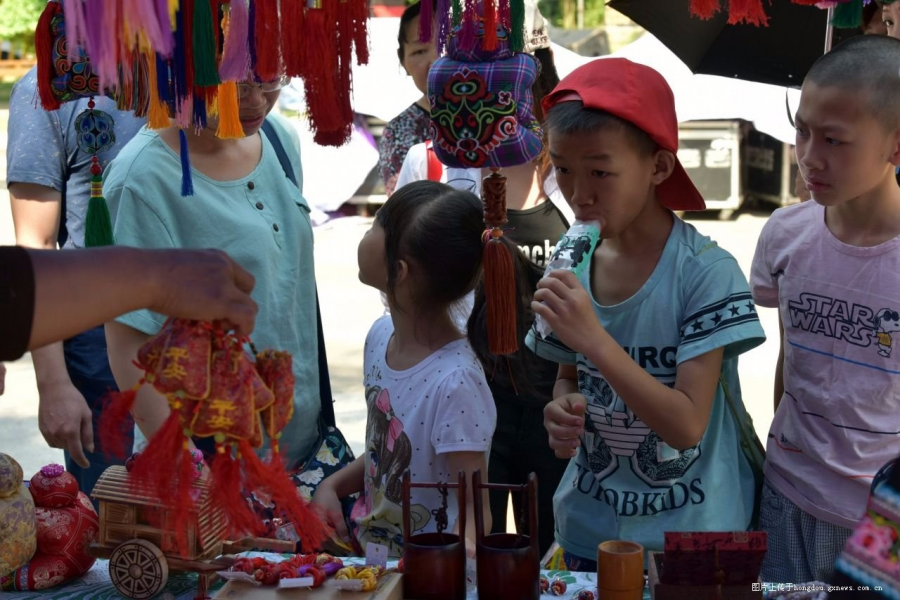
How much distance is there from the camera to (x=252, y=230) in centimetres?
189

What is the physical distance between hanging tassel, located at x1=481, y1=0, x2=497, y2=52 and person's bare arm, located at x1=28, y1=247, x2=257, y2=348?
0.55 m

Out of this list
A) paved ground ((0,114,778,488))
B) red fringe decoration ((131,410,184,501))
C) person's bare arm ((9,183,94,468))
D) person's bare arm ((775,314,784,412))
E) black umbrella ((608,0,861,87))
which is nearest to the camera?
red fringe decoration ((131,410,184,501))

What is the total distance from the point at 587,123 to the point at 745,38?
41.4 inches

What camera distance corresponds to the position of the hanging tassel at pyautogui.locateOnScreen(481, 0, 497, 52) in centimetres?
146

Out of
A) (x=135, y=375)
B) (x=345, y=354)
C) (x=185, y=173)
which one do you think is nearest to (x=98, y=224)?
(x=185, y=173)

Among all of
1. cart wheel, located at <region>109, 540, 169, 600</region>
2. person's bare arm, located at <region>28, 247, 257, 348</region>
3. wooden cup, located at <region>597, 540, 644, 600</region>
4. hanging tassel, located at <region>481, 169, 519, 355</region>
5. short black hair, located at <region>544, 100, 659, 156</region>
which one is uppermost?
short black hair, located at <region>544, 100, 659, 156</region>

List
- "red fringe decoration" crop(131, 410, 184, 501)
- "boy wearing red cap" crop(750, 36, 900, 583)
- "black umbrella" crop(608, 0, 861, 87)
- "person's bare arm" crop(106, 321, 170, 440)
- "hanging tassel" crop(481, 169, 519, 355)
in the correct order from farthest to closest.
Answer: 1. "black umbrella" crop(608, 0, 861, 87)
2. "person's bare arm" crop(106, 321, 170, 440)
3. "boy wearing red cap" crop(750, 36, 900, 583)
4. "hanging tassel" crop(481, 169, 519, 355)
5. "red fringe decoration" crop(131, 410, 184, 501)

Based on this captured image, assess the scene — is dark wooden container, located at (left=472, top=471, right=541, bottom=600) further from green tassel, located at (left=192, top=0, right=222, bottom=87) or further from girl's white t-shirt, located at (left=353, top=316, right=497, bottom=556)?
green tassel, located at (left=192, top=0, right=222, bottom=87)

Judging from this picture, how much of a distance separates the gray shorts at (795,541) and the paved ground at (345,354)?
2282 millimetres

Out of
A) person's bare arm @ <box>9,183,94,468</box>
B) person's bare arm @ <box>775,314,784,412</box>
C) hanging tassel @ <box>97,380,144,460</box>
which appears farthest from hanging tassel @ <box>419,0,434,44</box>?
person's bare arm @ <box>9,183,94,468</box>

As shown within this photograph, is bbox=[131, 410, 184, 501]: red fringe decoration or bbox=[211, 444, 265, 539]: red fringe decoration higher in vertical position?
bbox=[131, 410, 184, 501]: red fringe decoration

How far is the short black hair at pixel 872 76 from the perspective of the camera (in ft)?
5.26

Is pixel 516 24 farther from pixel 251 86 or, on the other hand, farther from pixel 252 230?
pixel 252 230

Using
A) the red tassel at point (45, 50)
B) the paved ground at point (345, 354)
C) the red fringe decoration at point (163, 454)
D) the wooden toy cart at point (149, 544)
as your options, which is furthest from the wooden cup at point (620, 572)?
the paved ground at point (345, 354)
